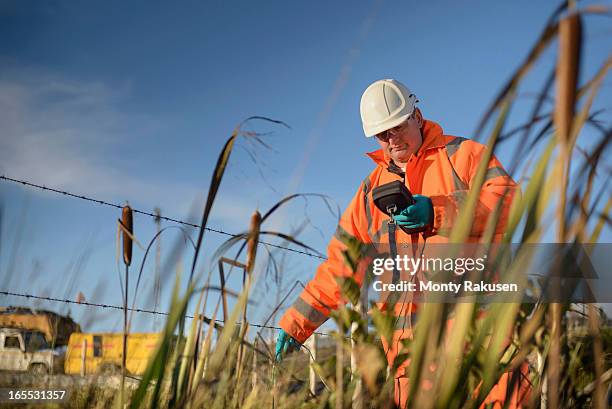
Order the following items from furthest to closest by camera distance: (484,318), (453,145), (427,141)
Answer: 1. (427,141)
2. (453,145)
3. (484,318)

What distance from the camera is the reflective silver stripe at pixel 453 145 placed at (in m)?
3.21

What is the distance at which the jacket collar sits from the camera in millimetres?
3328

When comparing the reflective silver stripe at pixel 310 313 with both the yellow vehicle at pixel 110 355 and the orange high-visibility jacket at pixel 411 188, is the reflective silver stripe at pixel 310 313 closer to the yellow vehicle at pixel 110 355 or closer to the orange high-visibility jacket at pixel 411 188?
the orange high-visibility jacket at pixel 411 188

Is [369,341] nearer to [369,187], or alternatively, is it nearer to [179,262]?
[179,262]

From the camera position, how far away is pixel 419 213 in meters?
2.75

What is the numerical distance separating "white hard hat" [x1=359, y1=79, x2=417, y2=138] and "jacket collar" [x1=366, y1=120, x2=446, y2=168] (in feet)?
0.48

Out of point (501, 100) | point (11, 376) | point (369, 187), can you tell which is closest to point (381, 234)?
point (369, 187)

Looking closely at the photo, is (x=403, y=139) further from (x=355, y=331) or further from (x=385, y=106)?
(x=355, y=331)

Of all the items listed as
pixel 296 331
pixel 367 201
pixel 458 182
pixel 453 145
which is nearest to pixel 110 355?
pixel 296 331

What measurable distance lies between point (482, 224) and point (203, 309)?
1.67m

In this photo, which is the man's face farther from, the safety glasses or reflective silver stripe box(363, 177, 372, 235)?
reflective silver stripe box(363, 177, 372, 235)

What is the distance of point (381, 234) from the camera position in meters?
3.26

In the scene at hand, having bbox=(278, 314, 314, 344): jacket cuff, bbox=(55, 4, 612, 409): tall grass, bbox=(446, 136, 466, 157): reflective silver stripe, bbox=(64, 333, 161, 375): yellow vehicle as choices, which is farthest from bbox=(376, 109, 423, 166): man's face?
bbox=(55, 4, 612, 409): tall grass

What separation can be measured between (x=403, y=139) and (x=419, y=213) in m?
0.74
